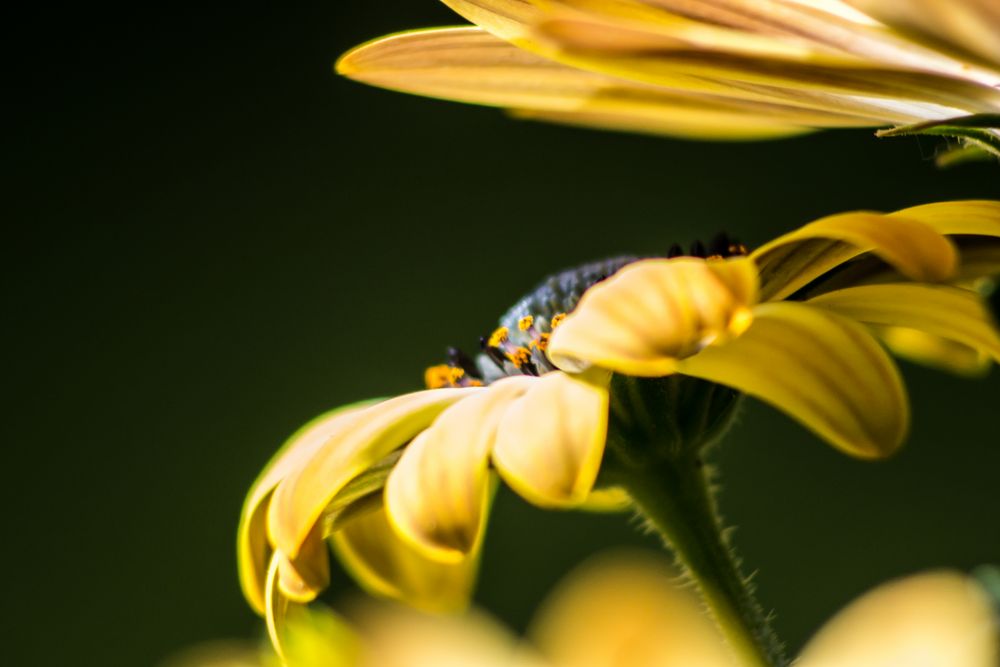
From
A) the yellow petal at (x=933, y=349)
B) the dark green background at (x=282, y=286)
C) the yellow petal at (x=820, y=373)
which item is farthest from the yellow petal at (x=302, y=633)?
the dark green background at (x=282, y=286)

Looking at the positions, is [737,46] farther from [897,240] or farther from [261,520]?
[261,520]

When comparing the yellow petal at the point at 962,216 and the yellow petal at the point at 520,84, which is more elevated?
the yellow petal at the point at 520,84

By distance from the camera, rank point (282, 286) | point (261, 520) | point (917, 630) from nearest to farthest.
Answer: point (917, 630) → point (261, 520) → point (282, 286)

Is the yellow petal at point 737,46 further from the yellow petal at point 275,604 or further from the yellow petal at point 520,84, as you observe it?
the yellow petal at point 275,604

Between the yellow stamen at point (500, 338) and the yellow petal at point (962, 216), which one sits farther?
the yellow stamen at point (500, 338)

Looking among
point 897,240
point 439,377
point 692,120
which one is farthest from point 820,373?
point 439,377

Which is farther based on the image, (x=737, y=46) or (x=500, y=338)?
(x=500, y=338)

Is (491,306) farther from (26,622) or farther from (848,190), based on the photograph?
(26,622)

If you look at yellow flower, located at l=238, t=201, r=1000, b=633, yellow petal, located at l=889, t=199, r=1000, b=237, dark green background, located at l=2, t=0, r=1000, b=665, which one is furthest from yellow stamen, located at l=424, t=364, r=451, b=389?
dark green background, located at l=2, t=0, r=1000, b=665

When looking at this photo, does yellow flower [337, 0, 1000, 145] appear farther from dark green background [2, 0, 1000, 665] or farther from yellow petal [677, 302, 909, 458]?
dark green background [2, 0, 1000, 665]
